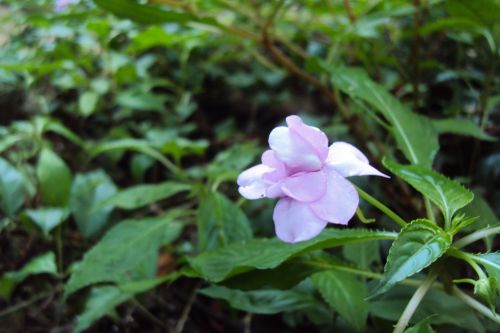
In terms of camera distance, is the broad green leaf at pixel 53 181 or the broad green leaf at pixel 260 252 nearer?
the broad green leaf at pixel 260 252

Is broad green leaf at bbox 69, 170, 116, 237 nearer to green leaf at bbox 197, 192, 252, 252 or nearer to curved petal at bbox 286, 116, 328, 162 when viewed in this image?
green leaf at bbox 197, 192, 252, 252


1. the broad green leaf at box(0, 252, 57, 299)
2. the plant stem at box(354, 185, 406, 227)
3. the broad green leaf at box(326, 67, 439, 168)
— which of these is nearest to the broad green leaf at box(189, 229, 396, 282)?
the plant stem at box(354, 185, 406, 227)

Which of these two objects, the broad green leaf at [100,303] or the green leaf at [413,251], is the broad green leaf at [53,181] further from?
the green leaf at [413,251]

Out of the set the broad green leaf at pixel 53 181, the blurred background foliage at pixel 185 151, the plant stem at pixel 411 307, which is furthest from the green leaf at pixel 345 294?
the broad green leaf at pixel 53 181

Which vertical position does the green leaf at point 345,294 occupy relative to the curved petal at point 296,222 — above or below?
below

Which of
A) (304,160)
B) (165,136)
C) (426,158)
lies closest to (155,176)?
(165,136)

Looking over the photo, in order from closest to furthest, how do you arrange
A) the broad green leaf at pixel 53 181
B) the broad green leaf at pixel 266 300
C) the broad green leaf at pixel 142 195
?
the broad green leaf at pixel 266 300
the broad green leaf at pixel 142 195
the broad green leaf at pixel 53 181

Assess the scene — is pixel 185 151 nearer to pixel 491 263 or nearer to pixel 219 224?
pixel 219 224

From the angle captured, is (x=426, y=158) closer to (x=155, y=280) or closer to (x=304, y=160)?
(x=304, y=160)
